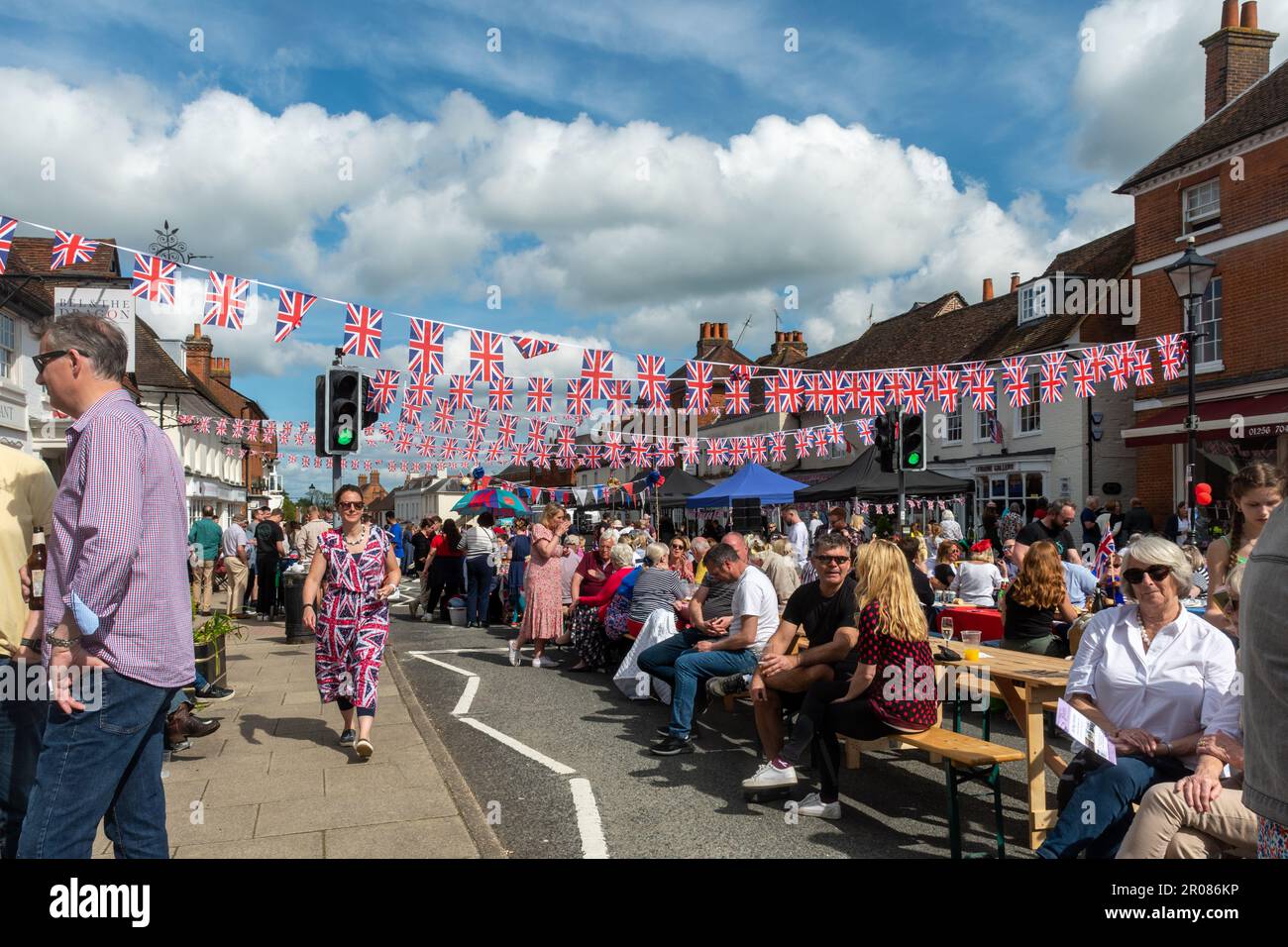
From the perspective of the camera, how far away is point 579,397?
18156 mm

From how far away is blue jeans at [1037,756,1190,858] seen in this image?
385 cm

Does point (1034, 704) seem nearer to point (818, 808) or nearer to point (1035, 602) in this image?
point (818, 808)

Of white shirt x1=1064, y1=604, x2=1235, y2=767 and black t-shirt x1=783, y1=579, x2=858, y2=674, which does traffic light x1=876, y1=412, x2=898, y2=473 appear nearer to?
black t-shirt x1=783, y1=579, x2=858, y2=674

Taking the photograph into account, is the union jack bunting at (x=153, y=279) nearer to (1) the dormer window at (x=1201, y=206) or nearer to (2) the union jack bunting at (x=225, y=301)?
(2) the union jack bunting at (x=225, y=301)

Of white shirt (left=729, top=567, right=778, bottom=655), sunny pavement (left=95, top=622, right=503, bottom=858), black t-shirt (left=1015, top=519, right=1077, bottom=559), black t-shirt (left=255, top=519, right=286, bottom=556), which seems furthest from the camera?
black t-shirt (left=255, top=519, right=286, bottom=556)

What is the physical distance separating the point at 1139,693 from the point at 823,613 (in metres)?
2.08

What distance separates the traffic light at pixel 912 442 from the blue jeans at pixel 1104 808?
25.1 ft

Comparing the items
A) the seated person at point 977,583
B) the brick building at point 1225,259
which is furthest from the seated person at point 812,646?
the brick building at point 1225,259

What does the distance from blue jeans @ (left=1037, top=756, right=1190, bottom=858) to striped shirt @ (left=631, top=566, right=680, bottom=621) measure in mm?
5419

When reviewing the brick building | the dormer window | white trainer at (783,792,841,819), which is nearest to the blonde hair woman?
white trainer at (783,792,841,819)

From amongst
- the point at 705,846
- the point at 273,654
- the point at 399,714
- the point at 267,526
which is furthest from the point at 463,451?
the point at 705,846

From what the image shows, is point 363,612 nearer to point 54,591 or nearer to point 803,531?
point 54,591

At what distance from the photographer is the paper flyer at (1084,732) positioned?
152 inches

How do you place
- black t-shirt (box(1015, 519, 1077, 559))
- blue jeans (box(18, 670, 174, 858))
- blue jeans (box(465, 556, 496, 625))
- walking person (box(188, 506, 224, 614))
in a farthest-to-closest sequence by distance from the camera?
walking person (box(188, 506, 224, 614)) → blue jeans (box(465, 556, 496, 625)) → black t-shirt (box(1015, 519, 1077, 559)) → blue jeans (box(18, 670, 174, 858))
